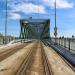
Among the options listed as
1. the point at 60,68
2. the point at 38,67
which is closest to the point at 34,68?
the point at 38,67

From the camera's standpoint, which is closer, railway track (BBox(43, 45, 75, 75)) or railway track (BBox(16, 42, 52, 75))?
railway track (BBox(16, 42, 52, 75))

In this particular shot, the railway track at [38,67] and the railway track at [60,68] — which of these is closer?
the railway track at [38,67]

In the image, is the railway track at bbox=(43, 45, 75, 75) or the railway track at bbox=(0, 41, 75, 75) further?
the railway track at bbox=(43, 45, 75, 75)

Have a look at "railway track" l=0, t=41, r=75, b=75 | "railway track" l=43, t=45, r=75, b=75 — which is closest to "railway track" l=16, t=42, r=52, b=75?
"railway track" l=0, t=41, r=75, b=75

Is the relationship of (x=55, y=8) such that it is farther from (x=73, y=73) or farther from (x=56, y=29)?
(x=73, y=73)

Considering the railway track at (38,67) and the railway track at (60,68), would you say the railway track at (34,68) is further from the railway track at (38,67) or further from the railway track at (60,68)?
the railway track at (60,68)

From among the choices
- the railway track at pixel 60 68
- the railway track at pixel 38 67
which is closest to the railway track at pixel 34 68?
the railway track at pixel 38 67

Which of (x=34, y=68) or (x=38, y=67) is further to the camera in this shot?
(x=38, y=67)

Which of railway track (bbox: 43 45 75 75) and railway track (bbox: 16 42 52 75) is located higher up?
railway track (bbox: 16 42 52 75)

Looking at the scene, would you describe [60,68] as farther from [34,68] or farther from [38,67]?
[34,68]

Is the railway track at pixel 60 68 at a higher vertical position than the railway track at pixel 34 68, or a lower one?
lower

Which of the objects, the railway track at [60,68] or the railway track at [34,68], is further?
the railway track at [60,68]

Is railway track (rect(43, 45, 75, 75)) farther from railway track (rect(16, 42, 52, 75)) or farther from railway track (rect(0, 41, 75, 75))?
railway track (rect(16, 42, 52, 75))

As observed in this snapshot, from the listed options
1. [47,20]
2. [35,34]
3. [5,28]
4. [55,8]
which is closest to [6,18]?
[5,28]
